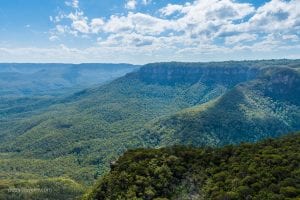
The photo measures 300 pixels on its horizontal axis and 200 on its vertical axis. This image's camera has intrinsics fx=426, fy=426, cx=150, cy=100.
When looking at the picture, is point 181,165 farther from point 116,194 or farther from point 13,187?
point 13,187

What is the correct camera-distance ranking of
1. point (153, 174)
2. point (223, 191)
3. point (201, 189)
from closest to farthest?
1. point (223, 191)
2. point (201, 189)
3. point (153, 174)

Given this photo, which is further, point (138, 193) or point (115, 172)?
point (115, 172)

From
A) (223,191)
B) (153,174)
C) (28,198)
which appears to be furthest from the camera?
(28,198)

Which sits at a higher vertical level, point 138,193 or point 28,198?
point 138,193

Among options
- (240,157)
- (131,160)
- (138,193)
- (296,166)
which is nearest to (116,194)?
(138,193)

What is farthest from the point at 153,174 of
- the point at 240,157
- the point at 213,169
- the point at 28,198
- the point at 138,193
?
the point at 28,198

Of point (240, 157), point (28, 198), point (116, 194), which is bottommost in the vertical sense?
point (28, 198)
